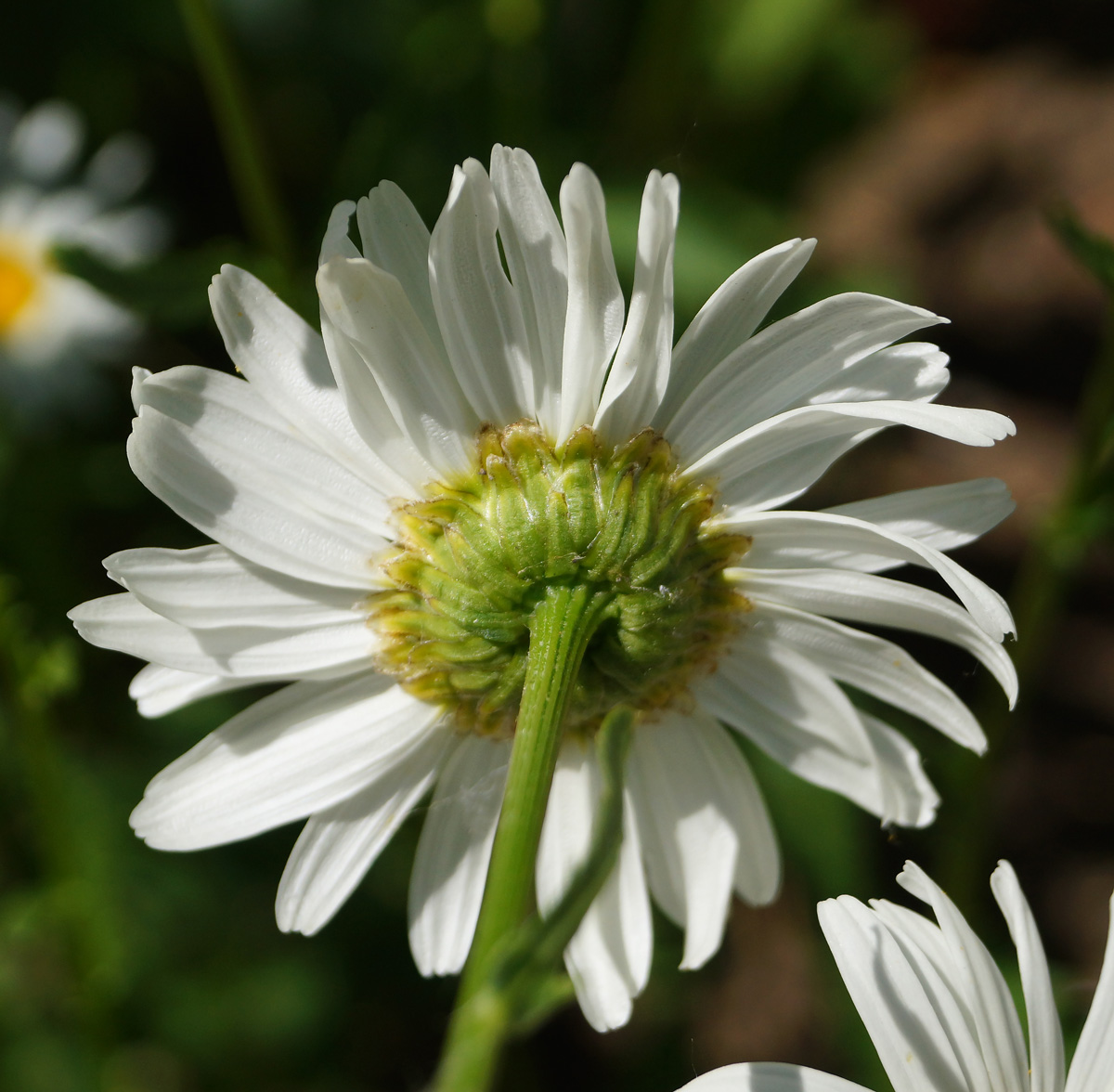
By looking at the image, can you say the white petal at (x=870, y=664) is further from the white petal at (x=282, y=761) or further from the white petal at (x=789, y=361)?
the white petal at (x=282, y=761)

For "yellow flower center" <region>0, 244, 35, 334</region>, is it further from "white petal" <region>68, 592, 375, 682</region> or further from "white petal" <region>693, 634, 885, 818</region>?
"white petal" <region>693, 634, 885, 818</region>

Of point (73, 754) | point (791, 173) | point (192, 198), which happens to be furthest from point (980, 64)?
point (73, 754)

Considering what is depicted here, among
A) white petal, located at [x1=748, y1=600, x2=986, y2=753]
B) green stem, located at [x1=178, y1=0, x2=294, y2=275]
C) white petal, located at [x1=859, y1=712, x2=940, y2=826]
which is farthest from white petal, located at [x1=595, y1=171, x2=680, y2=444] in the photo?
green stem, located at [x1=178, y1=0, x2=294, y2=275]

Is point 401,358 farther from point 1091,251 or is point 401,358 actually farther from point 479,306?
point 1091,251

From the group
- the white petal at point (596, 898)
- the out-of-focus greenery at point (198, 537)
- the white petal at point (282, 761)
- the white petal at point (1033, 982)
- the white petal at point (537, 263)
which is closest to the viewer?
the white petal at point (1033, 982)

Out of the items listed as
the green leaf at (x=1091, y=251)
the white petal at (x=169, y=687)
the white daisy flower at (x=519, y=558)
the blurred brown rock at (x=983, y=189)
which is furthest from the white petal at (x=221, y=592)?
the blurred brown rock at (x=983, y=189)

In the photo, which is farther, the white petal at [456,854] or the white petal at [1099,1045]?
the white petal at [456,854]
